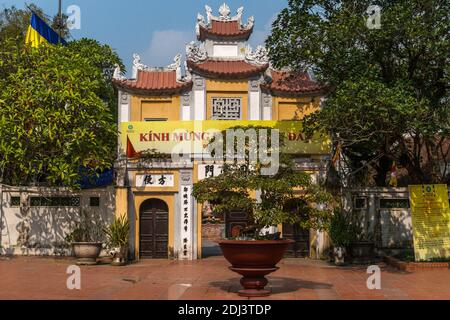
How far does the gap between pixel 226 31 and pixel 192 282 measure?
481 inches

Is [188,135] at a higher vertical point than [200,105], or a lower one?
lower

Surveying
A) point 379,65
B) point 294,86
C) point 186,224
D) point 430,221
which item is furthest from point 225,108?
point 430,221

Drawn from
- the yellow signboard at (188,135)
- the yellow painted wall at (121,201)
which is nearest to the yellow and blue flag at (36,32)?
the yellow signboard at (188,135)

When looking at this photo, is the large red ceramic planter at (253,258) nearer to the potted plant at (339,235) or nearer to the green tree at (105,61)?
the potted plant at (339,235)

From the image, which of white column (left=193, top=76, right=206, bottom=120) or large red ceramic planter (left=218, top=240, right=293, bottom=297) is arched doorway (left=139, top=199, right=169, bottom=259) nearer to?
white column (left=193, top=76, right=206, bottom=120)

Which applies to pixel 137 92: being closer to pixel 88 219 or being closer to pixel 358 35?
pixel 88 219

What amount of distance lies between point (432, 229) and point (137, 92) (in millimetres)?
10391

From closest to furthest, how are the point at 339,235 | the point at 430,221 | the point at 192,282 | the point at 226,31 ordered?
the point at 192,282 < the point at 430,221 < the point at 339,235 < the point at 226,31

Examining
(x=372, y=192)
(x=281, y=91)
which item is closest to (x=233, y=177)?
(x=372, y=192)

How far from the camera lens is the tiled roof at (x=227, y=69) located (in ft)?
63.7

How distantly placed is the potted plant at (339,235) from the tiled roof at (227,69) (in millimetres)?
5770

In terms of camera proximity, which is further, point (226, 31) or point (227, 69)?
point (226, 31)

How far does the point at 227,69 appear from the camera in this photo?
19.8 m

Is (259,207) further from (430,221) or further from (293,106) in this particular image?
(293,106)
